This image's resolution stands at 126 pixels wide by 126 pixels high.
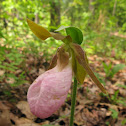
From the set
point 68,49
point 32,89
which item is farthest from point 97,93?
point 32,89

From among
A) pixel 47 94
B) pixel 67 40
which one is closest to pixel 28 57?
pixel 67 40

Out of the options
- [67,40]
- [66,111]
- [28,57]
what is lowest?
[66,111]

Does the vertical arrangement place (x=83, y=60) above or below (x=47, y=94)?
above

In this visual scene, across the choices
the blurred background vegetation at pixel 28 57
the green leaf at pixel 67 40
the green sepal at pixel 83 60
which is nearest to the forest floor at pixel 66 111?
the blurred background vegetation at pixel 28 57

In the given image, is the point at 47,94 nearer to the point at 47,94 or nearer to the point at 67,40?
the point at 47,94

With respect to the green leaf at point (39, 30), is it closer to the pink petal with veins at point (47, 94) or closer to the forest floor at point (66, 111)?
the pink petal with veins at point (47, 94)

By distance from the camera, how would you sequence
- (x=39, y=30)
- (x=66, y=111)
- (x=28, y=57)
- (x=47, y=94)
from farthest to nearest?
(x=28, y=57) → (x=66, y=111) → (x=39, y=30) → (x=47, y=94)

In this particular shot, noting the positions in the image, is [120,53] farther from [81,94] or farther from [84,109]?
[84,109]
